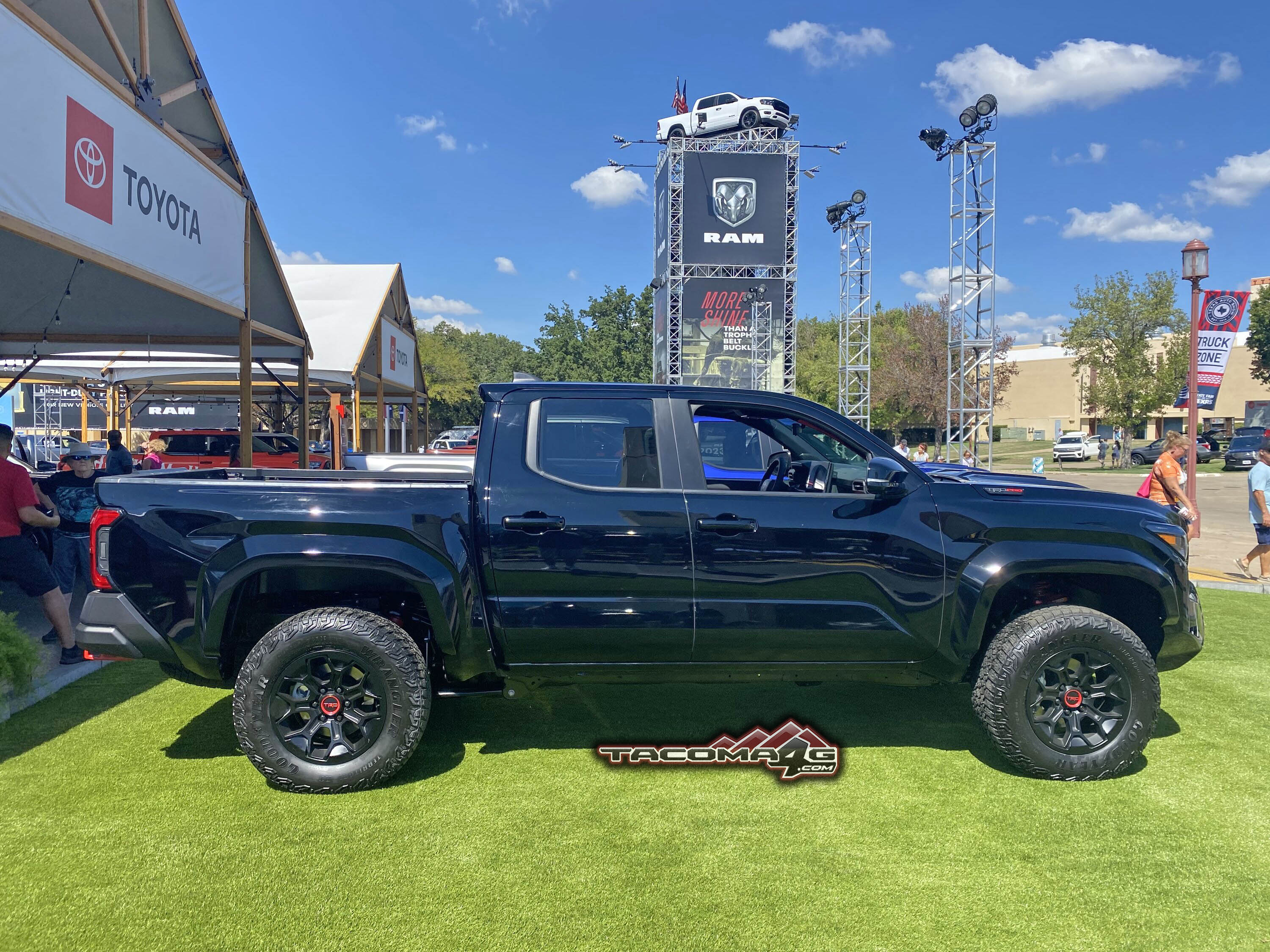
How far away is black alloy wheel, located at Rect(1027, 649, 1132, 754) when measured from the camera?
3797 mm

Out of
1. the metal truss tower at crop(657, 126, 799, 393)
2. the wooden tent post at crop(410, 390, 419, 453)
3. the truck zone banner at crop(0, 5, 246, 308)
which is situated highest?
the metal truss tower at crop(657, 126, 799, 393)

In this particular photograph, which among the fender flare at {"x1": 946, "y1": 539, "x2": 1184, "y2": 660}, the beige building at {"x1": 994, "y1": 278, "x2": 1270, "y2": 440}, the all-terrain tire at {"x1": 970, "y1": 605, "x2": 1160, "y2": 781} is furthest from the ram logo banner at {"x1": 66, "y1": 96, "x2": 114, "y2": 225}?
the beige building at {"x1": 994, "y1": 278, "x2": 1270, "y2": 440}

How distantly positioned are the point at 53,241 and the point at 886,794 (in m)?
6.39

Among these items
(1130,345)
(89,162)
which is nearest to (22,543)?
(89,162)

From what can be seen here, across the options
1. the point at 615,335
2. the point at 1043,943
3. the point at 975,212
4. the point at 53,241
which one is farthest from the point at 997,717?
the point at 615,335

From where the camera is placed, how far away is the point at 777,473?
14.8ft

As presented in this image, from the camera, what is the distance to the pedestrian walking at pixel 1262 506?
8.29 m

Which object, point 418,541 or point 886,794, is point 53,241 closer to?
point 418,541

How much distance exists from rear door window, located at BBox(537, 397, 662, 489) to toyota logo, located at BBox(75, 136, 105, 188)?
15.5 feet

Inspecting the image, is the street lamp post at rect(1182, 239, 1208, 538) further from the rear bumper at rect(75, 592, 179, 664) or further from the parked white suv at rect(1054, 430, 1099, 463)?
the parked white suv at rect(1054, 430, 1099, 463)

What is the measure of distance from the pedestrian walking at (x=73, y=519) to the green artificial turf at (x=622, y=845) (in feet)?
7.57

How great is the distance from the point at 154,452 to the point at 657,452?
23497 millimetres

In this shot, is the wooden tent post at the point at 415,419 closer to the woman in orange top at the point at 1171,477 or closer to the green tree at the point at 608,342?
the woman in orange top at the point at 1171,477

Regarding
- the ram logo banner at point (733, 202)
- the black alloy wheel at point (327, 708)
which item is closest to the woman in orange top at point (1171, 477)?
the black alloy wheel at point (327, 708)
